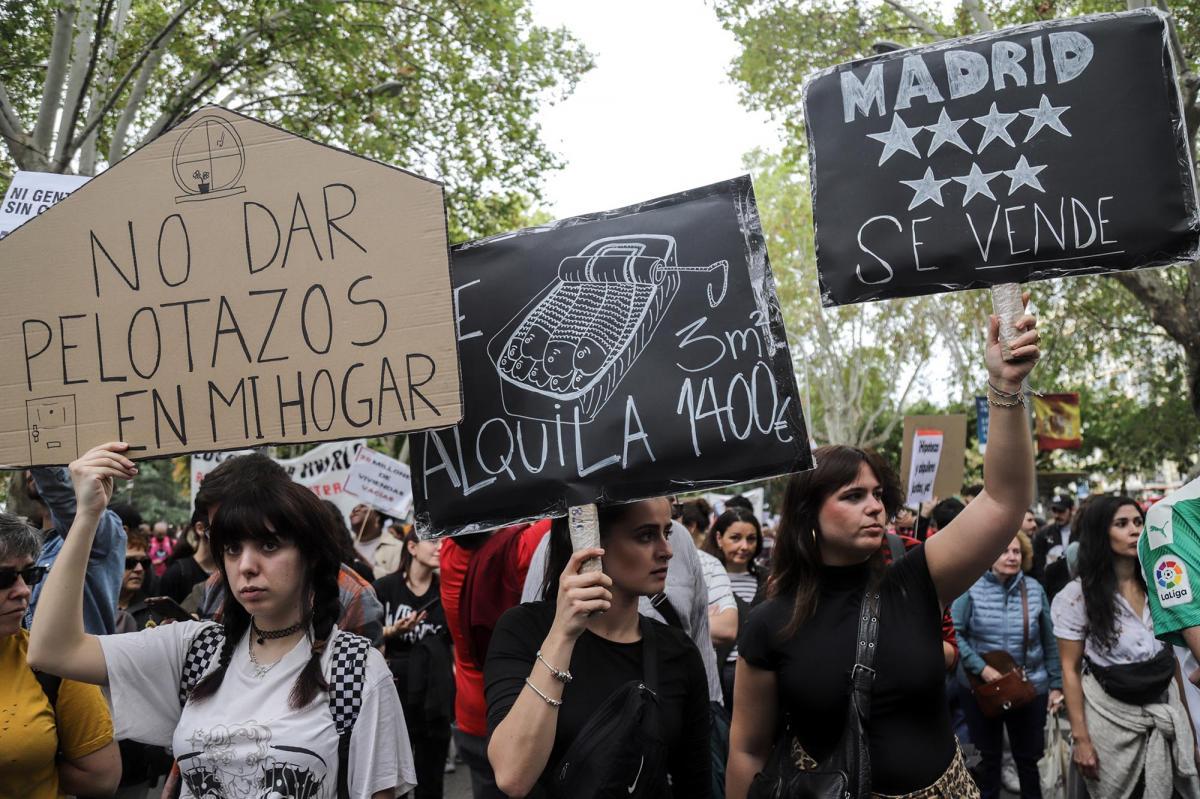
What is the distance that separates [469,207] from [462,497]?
1216 cm

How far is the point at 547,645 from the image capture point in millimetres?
2582

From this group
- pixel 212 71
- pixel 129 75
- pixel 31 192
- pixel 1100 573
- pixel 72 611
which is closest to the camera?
pixel 72 611

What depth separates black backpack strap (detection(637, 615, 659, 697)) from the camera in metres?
2.79

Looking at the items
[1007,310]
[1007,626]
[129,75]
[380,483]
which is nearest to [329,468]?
[380,483]

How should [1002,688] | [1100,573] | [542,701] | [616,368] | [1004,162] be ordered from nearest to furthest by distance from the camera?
[542,701] < [616,368] < [1004,162] < [1100,573] < [1002,688]

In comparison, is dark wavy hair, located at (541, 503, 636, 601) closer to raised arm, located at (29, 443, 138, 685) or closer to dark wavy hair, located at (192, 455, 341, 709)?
dark wavy hair, located at (192, 455, 341, 709)

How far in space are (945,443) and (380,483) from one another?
5477 mm

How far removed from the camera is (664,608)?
12.2 feet

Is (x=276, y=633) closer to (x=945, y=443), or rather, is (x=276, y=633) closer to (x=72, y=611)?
(x=72, y=611)

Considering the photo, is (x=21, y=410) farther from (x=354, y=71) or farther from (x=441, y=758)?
(x=354, y=71)

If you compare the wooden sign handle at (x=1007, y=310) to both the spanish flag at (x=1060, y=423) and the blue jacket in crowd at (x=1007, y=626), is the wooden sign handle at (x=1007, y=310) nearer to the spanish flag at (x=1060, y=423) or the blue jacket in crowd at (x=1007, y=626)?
the blue jacket in crowd at (x=1007, y=626)

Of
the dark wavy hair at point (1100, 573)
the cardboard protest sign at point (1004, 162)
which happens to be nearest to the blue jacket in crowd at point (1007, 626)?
the dark wavy hair at point (1100, 573)

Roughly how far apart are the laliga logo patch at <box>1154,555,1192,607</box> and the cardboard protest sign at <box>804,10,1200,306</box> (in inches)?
35.7

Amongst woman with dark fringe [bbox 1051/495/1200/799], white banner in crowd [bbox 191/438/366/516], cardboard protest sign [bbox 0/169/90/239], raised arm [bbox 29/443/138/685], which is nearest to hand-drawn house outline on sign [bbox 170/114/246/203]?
raised arm [bbox 29/443/138/685]
